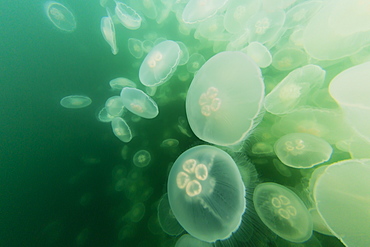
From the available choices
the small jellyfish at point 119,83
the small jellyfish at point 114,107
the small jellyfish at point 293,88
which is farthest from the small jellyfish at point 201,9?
the small jellyfish at point 114,107

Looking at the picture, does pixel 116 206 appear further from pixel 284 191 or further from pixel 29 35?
pixel 29 35

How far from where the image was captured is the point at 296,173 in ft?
6.80

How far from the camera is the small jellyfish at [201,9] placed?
7.18ft

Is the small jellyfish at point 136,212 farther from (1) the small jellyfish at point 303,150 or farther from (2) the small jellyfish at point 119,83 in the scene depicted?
(1) the small jellyfish at point 303,150

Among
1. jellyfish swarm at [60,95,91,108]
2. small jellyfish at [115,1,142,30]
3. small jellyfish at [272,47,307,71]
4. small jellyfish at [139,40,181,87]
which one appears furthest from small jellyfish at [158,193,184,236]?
small jellyfish at [115,1,142,30]

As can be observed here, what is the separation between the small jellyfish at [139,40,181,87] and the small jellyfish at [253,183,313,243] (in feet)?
5.86

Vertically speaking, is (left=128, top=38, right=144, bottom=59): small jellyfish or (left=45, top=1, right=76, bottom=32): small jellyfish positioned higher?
(left=45, top=1, right=76, bottom=32): small jellyfish

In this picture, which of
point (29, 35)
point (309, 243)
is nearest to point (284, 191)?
point (309, 243)

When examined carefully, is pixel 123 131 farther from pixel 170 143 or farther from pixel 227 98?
pixel 227 98

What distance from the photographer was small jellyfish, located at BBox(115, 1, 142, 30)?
3.06 metres

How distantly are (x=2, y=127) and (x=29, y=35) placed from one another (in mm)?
1548

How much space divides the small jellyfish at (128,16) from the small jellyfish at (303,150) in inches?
117

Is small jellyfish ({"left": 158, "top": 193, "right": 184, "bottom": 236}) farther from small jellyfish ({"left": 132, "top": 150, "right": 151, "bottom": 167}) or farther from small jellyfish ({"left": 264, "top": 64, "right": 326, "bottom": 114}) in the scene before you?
small jellyfish ({"left": 264, "top": 64, "right": 326, "bottom": 114})

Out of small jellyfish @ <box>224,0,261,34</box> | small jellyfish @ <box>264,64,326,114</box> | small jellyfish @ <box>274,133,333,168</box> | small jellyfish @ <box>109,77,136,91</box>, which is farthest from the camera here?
small jellyfish @ <box>109,77,136,91</box>
